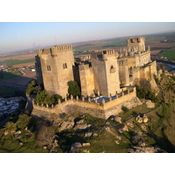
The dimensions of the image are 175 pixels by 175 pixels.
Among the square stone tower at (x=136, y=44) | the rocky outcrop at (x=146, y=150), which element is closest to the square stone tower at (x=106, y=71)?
the rocky outcrop at (x=146, y=150)

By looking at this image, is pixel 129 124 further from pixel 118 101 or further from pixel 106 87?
pixel 106 87

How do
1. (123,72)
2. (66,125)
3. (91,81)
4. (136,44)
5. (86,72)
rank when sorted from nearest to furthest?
(66,125), (86,72), (91,81), (123,72), (136,44)

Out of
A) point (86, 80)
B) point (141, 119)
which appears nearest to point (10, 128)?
point (86, 80)

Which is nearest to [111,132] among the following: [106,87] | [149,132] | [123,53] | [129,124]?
[129,124]

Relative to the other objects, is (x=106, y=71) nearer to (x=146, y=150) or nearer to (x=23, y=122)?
(x=146, y=150)

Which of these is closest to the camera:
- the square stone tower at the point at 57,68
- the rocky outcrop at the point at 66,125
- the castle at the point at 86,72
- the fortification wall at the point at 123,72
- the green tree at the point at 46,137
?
the green tree at the point at 46,137

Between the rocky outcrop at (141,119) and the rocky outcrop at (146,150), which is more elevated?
the rocky outcrop at (141,119)

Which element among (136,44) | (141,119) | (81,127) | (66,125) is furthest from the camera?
(136,44)

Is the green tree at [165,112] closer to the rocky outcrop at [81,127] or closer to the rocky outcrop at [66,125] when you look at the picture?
the rocky outcrop at [81,127]
